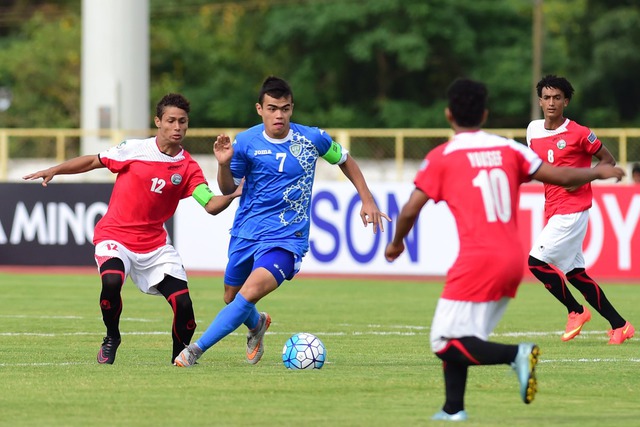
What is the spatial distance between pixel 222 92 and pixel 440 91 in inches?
325

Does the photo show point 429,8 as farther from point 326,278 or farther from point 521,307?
point 521,307

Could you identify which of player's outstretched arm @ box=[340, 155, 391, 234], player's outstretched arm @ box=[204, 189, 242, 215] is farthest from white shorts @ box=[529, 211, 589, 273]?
player's outstretched arm @ box=[204, 189, 242, 215]

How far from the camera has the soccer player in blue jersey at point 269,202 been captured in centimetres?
1041

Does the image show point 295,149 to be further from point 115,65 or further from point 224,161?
point 115,65

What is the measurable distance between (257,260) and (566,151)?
3.97m

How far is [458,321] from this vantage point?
803 cm

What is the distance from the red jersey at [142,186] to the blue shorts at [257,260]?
0.70 meters

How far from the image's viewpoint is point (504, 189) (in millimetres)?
8055

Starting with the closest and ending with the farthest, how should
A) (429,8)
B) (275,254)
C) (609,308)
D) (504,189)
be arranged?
(504,189)
(275,254)
(609,308)
(429,8)

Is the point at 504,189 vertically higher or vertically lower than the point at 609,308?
higher

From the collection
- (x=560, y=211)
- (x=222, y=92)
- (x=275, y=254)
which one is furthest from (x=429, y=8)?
(x=275, y=254)

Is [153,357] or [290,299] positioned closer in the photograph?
[153,357]

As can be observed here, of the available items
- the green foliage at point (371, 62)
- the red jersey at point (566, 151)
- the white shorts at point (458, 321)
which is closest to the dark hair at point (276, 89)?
the white shorts at point (458, 321)

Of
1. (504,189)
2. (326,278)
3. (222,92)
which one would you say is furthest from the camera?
(222,92)
